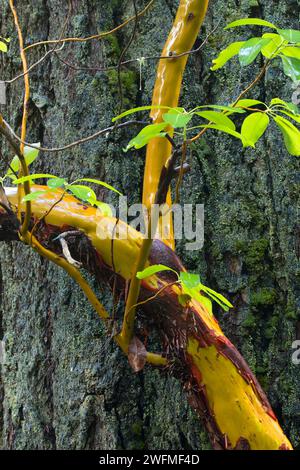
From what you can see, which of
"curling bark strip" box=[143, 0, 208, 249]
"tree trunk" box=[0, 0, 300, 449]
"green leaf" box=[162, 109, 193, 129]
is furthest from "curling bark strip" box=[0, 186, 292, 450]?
"green leaf" box=[162, 109, 193, 129]

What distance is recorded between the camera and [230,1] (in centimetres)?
141

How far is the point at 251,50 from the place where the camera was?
812 millimetres

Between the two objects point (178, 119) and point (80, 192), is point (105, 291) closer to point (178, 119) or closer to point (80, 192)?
point (80, 192)

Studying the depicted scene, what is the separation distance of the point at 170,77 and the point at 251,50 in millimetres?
368

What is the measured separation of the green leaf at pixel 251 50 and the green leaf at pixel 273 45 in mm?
15

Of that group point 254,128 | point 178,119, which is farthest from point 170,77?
point 178,119

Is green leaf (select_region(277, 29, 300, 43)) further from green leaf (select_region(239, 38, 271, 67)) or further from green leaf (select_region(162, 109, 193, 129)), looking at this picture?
green leaf (select_region(162, 109, 193, 129))

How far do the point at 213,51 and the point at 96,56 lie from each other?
29 cm

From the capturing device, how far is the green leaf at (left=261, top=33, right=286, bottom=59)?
2.73 ft

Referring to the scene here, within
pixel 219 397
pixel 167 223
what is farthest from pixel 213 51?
pixel 219 397

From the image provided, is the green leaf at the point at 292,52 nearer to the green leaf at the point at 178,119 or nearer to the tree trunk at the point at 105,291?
the green leaf at the point at 178,119

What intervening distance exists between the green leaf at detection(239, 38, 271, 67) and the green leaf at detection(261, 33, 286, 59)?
15mm

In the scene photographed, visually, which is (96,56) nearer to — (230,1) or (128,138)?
(128,138)

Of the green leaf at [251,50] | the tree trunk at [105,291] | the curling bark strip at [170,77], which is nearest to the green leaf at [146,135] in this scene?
the green leaf at [251,50]
